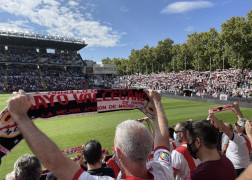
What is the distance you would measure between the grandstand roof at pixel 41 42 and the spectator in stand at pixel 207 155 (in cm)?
5325

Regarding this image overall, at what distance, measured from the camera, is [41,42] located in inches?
2036

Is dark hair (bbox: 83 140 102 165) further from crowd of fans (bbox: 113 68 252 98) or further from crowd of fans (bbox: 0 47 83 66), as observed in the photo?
crowd of fans (bbox: 0 47 83 66)

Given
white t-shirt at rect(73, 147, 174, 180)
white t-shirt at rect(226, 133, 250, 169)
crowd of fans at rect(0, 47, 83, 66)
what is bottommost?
white t-shirt at rect(226, 133, 250, 169)

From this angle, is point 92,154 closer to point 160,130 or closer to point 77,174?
point 160,130

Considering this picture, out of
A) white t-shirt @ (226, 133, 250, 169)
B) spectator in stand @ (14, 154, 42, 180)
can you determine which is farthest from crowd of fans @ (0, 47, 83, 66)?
white t-shirt @ (226, 133, 250, 169)

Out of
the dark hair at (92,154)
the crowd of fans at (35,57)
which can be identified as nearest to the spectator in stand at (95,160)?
the dark hair at (92,154)

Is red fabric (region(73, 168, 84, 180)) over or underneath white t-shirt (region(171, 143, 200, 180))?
over

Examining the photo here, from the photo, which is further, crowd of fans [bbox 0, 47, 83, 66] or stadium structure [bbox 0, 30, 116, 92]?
crowd of fans [bbox 0, 47, 83, 66]

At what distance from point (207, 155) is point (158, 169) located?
824 millimetres

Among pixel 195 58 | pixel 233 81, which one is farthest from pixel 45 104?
pixel 195 58

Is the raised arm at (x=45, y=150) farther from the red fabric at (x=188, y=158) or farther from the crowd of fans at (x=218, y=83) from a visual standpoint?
the crowd of fans at (x=218, y=83)

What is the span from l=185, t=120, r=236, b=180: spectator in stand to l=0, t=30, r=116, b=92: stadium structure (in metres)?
46.0

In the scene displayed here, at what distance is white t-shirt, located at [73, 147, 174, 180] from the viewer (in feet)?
4.64

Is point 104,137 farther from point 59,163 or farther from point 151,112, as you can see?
point 59,163
